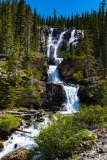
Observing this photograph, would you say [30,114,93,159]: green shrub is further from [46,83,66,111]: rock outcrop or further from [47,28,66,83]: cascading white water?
[47,28,66,83]: cascading white water

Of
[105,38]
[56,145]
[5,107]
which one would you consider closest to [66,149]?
[56,145]

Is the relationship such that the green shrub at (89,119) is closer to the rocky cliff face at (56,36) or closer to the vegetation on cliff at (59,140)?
the vegetation on cliff at (59,140)

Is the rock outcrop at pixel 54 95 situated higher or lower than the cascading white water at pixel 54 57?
lower

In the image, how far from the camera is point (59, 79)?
51.4 meters

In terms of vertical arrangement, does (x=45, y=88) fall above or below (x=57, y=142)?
above

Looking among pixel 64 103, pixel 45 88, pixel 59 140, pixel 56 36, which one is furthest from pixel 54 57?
pixel 59 140

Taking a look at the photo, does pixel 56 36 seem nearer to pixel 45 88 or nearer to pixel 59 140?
pixel 45 88

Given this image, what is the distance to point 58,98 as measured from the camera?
4172cm

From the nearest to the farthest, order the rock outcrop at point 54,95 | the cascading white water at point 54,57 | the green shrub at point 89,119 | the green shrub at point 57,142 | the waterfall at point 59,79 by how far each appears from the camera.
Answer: the green shrub at point 57,142, the green shrub at point 89,119, the rock outcrop at point 54,95, the waterfall at point 59,79, the cascading white water at point 54,57

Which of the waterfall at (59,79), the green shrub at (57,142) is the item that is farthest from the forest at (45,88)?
the waterfall at (59,79)

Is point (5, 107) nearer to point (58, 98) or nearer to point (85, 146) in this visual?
point (58, 98)

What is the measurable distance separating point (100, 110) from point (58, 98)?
62.6 feet

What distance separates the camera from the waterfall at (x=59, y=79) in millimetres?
40625

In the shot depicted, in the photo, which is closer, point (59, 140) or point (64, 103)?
point (59, 140)
